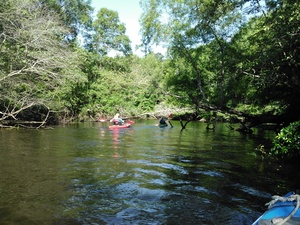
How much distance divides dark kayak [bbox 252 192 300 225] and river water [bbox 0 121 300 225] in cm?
89

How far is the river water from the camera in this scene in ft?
14.6

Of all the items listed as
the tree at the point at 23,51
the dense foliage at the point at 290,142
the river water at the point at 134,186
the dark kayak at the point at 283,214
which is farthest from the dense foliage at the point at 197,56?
the dark kayak at the point at 283,214

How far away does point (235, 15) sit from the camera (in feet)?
52.0

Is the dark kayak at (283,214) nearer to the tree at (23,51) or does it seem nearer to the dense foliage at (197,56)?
the dense foliage at (197,56)

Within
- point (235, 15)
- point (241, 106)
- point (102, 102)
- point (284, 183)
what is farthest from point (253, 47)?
point (102, 102)

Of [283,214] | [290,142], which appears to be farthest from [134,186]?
[290,142]

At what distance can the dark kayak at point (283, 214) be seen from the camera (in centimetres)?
308

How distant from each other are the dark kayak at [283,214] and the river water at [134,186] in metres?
0.89

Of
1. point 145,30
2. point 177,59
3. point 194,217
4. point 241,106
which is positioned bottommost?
point 194,217

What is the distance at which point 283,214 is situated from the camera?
3285 mm

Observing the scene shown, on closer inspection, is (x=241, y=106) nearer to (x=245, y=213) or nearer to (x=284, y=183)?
(x=284, y=183)

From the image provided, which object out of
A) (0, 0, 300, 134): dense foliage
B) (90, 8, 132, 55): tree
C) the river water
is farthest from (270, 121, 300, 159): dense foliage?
(90, 8, 132, 55): tree

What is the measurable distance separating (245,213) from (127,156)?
5484mm

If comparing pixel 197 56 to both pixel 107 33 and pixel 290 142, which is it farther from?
pixel 107 33
